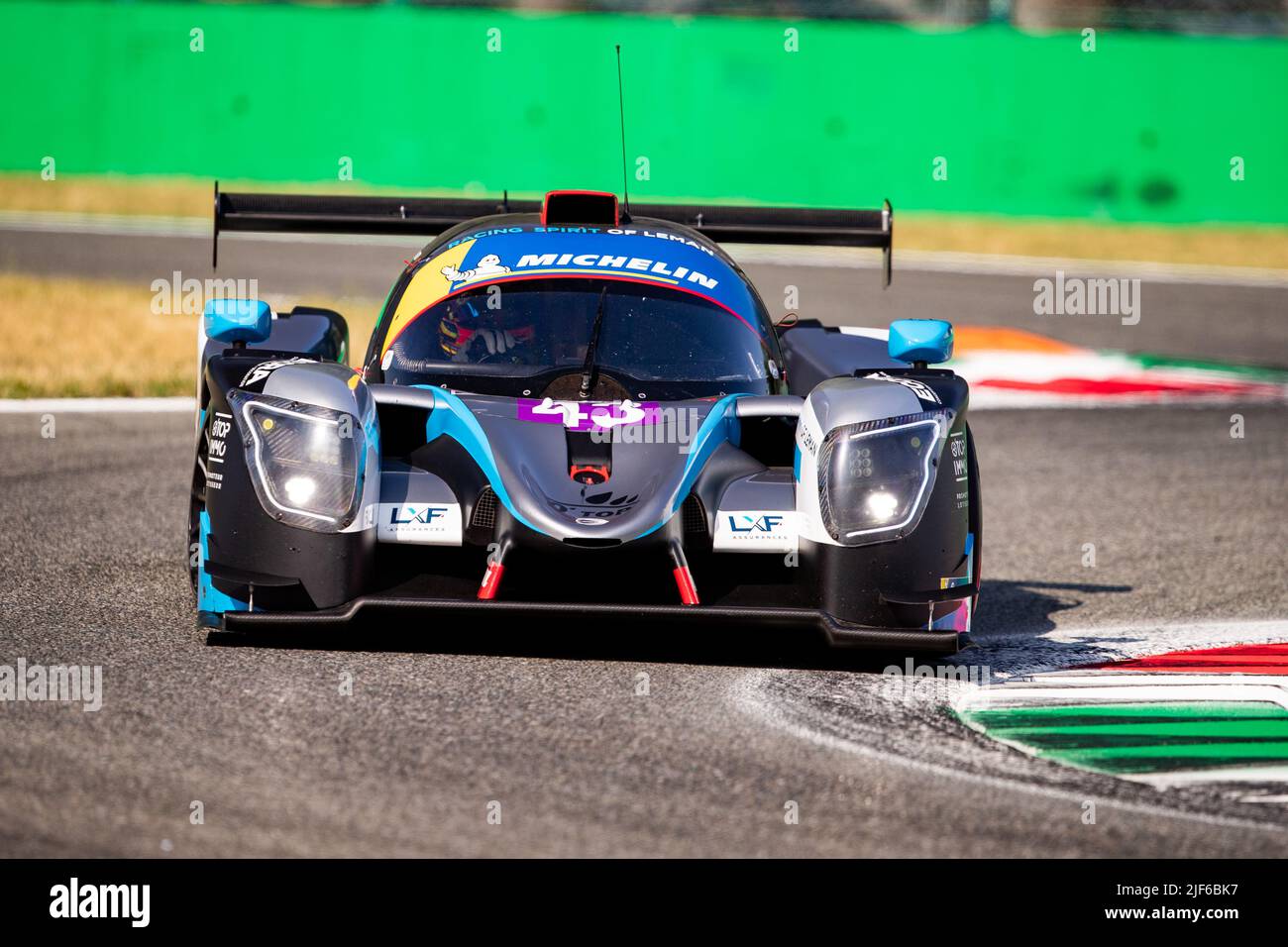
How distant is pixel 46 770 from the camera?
4184mm

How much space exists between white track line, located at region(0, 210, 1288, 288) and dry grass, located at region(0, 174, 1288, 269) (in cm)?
33

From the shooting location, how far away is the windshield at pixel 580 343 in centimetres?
607

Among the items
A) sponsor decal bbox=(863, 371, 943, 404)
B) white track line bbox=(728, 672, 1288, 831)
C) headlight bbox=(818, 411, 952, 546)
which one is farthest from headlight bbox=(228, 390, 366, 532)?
sponsor decal bbox=(863, 371, 943, 404)

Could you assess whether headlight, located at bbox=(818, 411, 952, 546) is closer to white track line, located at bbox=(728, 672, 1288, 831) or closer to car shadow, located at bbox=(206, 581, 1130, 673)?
car shadow, located at bbox=(206, 581, 1130, 673)

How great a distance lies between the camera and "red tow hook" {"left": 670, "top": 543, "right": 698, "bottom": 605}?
16.9ft

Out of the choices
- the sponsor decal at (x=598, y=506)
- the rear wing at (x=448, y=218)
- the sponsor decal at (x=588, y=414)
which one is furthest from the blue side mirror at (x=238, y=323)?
the sponsor decal at (x=598, y=506)

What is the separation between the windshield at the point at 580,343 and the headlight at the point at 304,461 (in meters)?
0.84

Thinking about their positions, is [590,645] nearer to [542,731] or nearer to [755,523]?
[755,523]

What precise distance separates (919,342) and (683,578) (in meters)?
1.48

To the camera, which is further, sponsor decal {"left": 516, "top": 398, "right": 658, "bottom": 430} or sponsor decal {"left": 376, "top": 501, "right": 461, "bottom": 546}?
sponsor decal {"left": 516, "top": 398, "right": 658, "bottom": 430}

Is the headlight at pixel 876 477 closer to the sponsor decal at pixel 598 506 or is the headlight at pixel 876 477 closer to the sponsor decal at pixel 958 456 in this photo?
the sponsor decal at pixel 958 456

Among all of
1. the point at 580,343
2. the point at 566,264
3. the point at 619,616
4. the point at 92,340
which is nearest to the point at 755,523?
the point at 619,616

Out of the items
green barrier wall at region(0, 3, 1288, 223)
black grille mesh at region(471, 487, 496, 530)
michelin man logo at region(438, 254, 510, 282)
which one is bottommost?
black grille mesh at region(471, 487, 496, 530)
